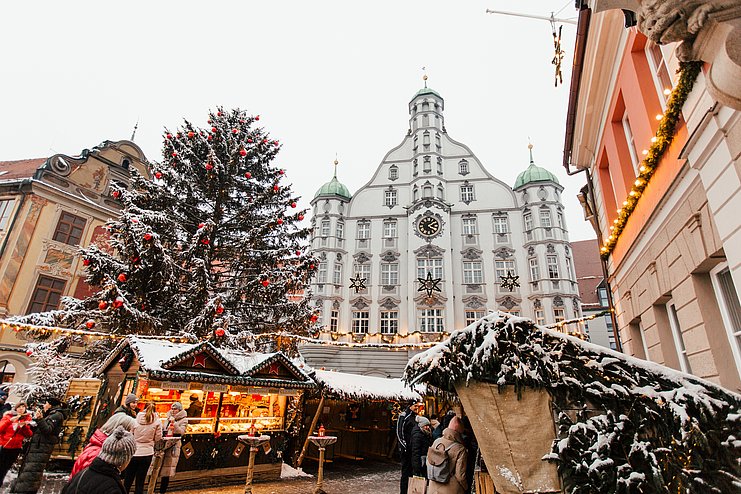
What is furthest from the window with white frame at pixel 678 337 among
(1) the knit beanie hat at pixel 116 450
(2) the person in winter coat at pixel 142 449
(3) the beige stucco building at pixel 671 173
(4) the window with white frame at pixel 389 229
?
(4) the window with white frame at pixel 389 229

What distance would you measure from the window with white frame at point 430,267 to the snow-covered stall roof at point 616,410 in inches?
1053

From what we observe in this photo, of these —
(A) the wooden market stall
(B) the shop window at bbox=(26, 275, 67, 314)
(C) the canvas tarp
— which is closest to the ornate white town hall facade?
(B) the shop window at bbox=(26, 275, 67, 314)

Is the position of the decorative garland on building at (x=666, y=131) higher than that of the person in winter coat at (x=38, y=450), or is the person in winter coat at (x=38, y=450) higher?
the decorative garland on building at (x=666, y=131)

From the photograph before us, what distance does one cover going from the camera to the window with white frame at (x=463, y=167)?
3544 cm

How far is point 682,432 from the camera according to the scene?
341 centimetres

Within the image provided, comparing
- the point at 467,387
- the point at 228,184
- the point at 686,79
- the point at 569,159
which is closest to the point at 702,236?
the point at 686,79

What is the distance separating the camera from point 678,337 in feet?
21.3

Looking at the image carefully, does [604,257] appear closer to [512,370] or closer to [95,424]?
[512,370]

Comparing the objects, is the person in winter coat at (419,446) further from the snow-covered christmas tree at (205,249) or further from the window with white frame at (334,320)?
the window with white frame at (334,320)

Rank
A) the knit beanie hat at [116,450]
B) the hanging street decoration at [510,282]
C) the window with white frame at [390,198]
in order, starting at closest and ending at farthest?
1. the knit beanie hat at [116,450]
2. the hanging street decoration at [510,282]
3. the window with white frame at [390,198]

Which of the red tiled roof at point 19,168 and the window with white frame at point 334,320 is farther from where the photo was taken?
the window with white frame at point 334,320

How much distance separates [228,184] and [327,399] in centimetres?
867

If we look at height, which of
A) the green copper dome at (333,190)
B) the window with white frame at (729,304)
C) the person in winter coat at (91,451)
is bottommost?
the person in winter coat at (91,451)

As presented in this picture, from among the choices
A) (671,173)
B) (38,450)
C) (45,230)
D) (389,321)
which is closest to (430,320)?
(389,321)
